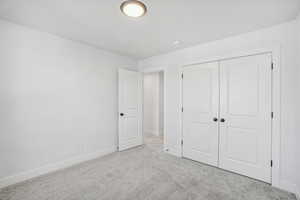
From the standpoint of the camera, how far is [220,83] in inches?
104

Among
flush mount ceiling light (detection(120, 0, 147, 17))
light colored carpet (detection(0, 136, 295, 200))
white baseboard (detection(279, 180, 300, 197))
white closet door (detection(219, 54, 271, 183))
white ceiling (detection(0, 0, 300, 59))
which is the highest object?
white ceiling (detection(0, 0, 300, 59))

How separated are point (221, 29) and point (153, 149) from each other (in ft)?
9.97

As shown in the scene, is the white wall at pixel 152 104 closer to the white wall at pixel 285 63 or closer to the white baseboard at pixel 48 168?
the white baseboard at pixel 48 168

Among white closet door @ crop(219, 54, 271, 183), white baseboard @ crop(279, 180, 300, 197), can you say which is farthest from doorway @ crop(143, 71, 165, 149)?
white baseboard @ crop(279, 180, 300, 197)

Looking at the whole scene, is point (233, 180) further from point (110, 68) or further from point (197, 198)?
point (110, 68)

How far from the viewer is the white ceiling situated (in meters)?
1.69

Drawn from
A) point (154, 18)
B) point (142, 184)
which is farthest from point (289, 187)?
point (154, 18)

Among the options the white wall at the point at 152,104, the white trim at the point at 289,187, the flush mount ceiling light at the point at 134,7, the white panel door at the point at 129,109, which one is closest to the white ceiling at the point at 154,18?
the flush mount ceiling light at the point at 134,7

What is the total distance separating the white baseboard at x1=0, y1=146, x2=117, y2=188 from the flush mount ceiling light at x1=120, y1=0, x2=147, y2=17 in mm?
2809

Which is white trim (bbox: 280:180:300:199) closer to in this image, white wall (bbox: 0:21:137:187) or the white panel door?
the white panel door

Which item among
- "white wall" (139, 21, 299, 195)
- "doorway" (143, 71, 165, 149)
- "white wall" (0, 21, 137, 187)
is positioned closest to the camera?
"white wall" (139, 21, 299, 195)

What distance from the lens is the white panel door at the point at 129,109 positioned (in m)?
3.54

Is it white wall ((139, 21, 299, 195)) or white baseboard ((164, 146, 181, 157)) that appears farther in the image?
white baseboard ((164, 146, 181, 157))

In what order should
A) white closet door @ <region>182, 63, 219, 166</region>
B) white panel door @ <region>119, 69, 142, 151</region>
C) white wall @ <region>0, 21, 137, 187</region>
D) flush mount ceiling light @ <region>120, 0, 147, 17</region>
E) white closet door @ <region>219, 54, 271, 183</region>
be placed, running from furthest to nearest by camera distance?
white panel door @ <region>119, 69, 142, 151</region> → white closet door @ <region>182, 63, 219, 166</region> → white closet door @ <region>219, 54, 271, 183</region> → white wall @ <region>0, 21, 137, 187</region> → flush mount ceiling light @ <region>120, 0, 147, 17</region>
